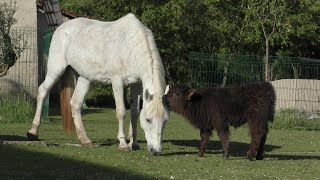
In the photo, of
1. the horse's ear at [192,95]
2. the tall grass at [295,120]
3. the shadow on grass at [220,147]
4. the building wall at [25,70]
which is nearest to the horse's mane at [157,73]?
the horse's ear at [192,95]

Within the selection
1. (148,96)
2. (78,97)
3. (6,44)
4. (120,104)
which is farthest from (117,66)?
(6,44)

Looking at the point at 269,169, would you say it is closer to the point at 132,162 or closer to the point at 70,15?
the point at 132,162

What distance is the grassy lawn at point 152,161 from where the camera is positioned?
10500 millimetres

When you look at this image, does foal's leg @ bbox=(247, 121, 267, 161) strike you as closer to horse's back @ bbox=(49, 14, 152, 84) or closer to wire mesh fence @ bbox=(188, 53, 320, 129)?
horse's back @ bbox=(49, 14, 152, 84)

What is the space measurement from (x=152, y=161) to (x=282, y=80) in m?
13.0

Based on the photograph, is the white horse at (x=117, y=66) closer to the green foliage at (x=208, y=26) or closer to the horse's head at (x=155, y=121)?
the horse's head at (x=155, y=121)

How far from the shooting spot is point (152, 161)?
12062mm

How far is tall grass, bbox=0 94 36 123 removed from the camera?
21016mm

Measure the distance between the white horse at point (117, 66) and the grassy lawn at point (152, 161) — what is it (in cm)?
58

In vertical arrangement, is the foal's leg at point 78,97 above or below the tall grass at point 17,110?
above

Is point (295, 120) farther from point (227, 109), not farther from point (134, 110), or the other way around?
point (227, 109)

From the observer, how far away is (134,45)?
13852 mm

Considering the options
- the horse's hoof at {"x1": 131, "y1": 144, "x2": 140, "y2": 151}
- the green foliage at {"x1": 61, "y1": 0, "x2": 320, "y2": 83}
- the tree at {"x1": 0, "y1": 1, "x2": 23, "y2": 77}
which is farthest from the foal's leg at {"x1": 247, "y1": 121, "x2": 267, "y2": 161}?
the green foliage at {"x1": 61, "y1": 0, "x2": 320, "y2": 83}

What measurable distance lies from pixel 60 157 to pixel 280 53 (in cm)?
2443
